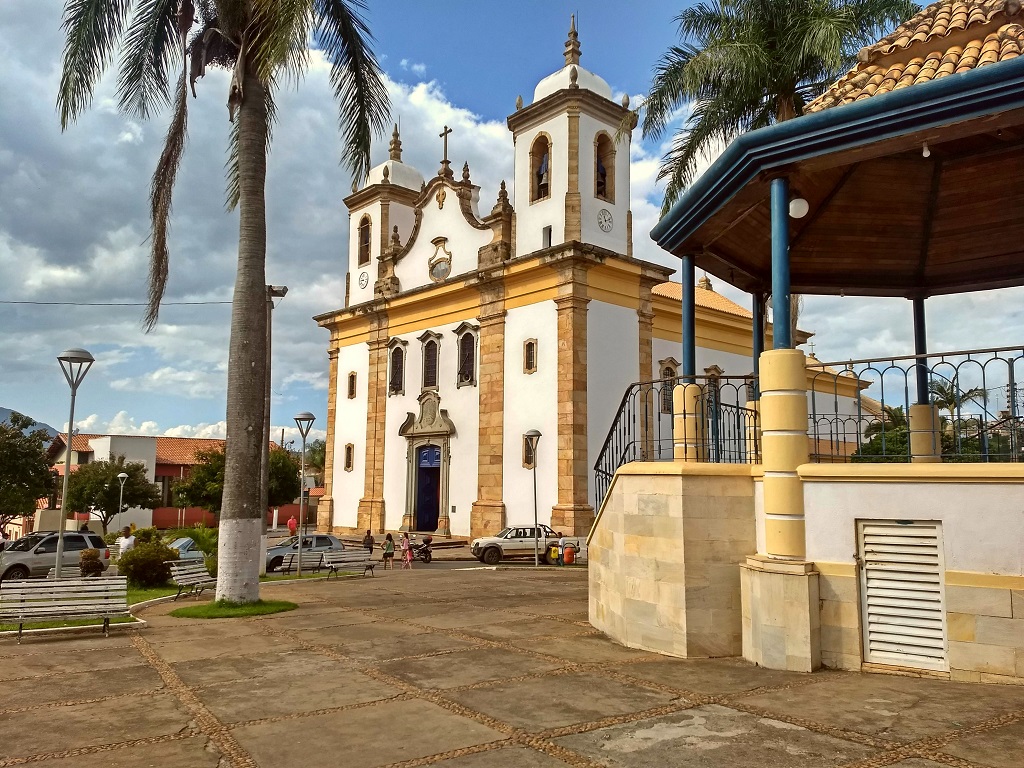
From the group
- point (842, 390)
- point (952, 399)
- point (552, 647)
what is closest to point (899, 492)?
point (952, 399)

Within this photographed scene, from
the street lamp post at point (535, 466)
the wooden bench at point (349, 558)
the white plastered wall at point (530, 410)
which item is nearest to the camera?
the wooden bench at point (349, 558)

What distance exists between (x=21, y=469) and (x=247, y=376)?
30803 millimetres

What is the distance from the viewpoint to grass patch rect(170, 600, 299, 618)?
11.7m

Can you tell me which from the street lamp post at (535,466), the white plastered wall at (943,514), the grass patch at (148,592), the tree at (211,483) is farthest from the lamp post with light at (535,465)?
the tree at (211,483)

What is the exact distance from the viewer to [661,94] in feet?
59.1

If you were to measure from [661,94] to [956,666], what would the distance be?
47.7 feet

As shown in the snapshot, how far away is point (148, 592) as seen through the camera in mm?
15312

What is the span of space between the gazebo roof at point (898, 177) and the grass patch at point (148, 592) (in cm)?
1103

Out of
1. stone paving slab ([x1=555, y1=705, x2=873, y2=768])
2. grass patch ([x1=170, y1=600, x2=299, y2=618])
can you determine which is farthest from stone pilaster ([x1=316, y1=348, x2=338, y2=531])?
stone paving slab ([x1=555, y1=705, x2=873, y2=768])

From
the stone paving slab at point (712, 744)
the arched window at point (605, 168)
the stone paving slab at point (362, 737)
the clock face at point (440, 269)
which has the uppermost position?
the arched window at point (605, 168)

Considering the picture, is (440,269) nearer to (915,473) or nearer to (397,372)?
(397,372)

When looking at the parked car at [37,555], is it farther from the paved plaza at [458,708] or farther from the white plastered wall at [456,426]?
the white plastered wall at [456,426]

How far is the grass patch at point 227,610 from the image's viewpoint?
1170 cm

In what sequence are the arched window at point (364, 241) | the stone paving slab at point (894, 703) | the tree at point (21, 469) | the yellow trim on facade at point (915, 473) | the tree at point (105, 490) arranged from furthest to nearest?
the tree at point (105, 490)
the arched window at point (364, 241)
the tree at point (21, 469)
the yellow trim on facade at point (915, 473)
the stone paving slab at point (894, 703)
